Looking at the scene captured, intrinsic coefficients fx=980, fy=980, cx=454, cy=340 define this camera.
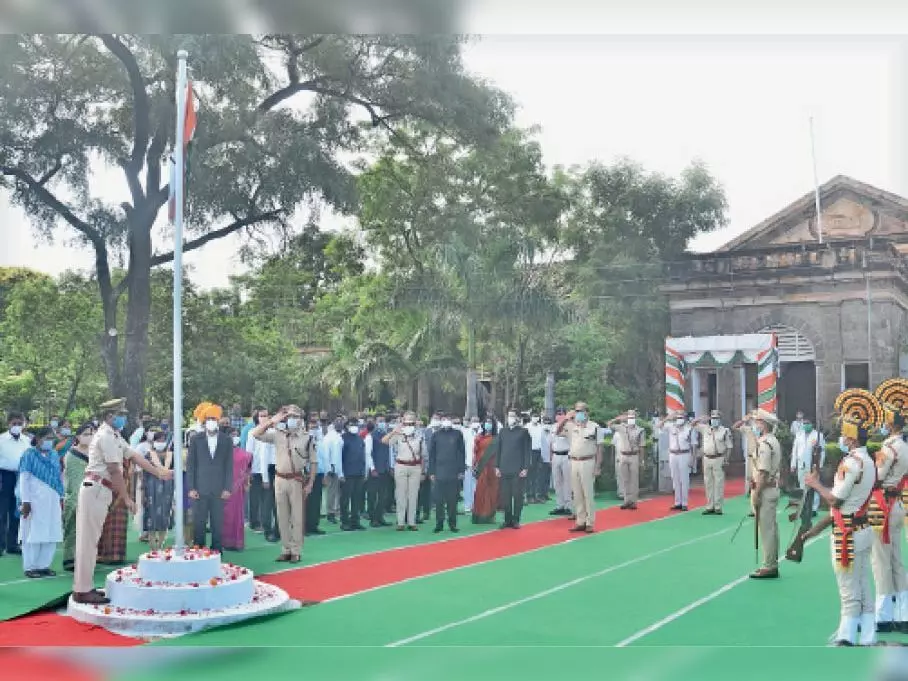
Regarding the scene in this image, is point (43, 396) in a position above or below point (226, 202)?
below

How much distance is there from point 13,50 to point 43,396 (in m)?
3.64

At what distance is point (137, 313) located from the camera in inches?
362

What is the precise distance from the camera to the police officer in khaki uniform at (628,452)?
10.8 m

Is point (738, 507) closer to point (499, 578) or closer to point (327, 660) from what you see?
point (499, 578)

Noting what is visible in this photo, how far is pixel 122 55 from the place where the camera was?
372 inches

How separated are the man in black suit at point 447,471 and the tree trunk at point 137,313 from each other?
3.49m

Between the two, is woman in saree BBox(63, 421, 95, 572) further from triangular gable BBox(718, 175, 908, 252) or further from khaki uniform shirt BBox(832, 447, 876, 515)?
khaki uniform shirt BBox(832, 447, 876, 515)

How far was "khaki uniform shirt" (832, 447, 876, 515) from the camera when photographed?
228 inches

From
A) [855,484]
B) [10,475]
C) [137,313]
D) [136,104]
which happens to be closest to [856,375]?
[855,484]

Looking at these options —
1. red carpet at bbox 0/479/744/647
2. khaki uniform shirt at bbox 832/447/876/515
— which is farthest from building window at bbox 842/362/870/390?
khaki uniform shirt at bbox 832/447/876/515

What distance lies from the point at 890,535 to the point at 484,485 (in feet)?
20.5

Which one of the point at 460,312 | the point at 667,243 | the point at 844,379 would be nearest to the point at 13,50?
the point at 460,312

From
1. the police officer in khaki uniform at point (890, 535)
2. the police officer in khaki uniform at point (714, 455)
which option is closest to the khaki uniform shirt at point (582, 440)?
the police officer in khaki uniform at point (714, 455)

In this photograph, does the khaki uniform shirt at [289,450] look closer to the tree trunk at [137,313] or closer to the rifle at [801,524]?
the tree trunk at [137,313]
